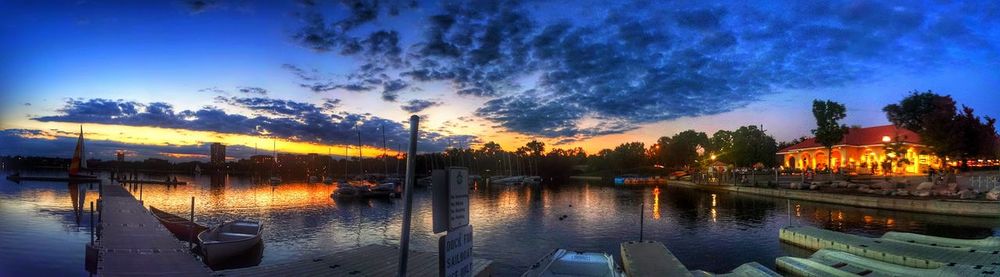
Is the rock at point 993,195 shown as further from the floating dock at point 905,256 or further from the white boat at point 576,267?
the white boat at point 576,267

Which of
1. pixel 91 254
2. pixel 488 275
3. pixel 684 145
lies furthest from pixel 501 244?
pixel 684 145

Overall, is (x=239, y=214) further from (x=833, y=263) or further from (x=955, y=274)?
(x=955, y=274)

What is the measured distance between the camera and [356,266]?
16.1 metres

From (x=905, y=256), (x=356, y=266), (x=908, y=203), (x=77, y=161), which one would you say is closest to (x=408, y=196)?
(x=356, y=266)

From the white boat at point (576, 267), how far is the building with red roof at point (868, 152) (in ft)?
213

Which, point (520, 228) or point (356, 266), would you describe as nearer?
point (356, 266)

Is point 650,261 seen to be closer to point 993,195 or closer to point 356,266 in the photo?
point 356,266

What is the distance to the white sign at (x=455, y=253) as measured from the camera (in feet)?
16.8

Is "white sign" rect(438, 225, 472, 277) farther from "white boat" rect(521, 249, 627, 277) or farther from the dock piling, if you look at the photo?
"white boat" rect(521, 249, 627, 277)

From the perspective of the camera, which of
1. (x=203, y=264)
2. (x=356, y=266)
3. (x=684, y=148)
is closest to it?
(x=356, y=266)

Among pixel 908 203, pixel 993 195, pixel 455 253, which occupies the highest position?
pixel 455 253

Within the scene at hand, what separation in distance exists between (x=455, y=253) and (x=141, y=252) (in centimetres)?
1824

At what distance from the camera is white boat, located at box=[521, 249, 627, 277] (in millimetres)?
16391

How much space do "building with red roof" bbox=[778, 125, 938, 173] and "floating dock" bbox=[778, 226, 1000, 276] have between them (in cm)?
5109
